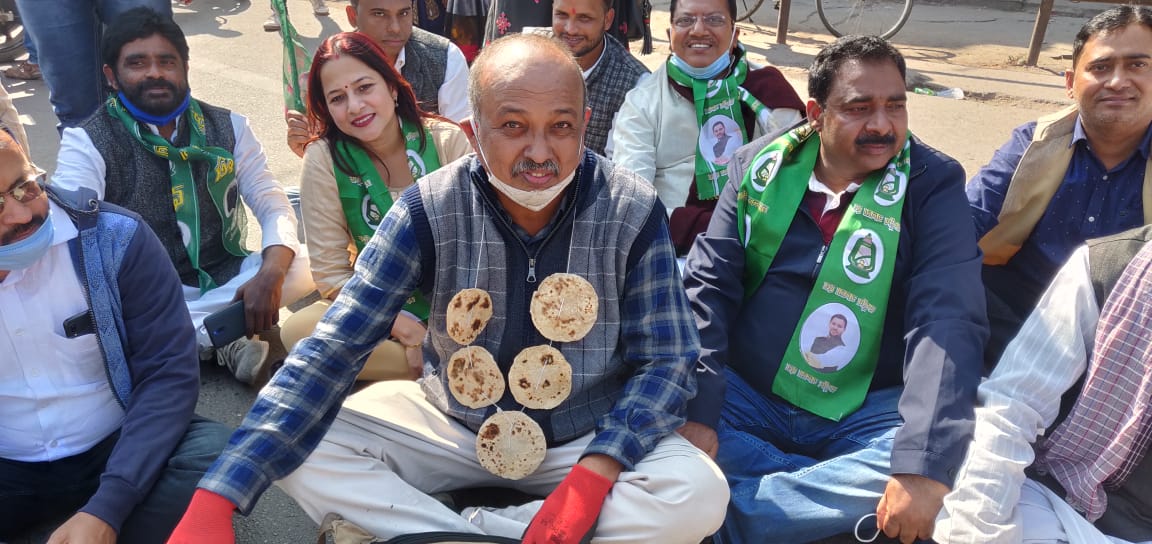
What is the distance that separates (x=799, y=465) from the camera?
240 centimetres

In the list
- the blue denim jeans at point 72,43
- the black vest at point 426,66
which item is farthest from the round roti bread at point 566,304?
the blue denim jeans at point 72,43

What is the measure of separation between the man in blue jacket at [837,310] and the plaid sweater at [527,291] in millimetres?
261

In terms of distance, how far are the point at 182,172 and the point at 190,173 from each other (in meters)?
0.03

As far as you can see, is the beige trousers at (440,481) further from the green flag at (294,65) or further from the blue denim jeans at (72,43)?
the blue denim jeans at (72,43)

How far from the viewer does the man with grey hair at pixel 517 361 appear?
2.00m

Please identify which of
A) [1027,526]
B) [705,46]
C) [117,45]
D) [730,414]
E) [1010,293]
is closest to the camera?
[1027,526]

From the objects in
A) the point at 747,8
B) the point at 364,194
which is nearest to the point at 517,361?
the point at 364,194

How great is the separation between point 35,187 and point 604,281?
1.37 metres

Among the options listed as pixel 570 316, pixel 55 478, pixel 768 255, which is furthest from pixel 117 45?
pixel 768 255

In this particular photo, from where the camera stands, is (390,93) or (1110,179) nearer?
(1110,179)

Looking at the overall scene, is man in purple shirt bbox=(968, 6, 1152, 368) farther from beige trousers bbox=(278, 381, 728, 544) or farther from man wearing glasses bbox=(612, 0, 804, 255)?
beige trousers bbox=(278, 381, 728, 544)

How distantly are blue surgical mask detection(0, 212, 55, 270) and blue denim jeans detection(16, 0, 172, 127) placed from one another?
74.2 inches

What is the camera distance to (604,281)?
2154mm

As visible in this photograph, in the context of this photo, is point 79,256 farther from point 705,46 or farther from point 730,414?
point 705,46
